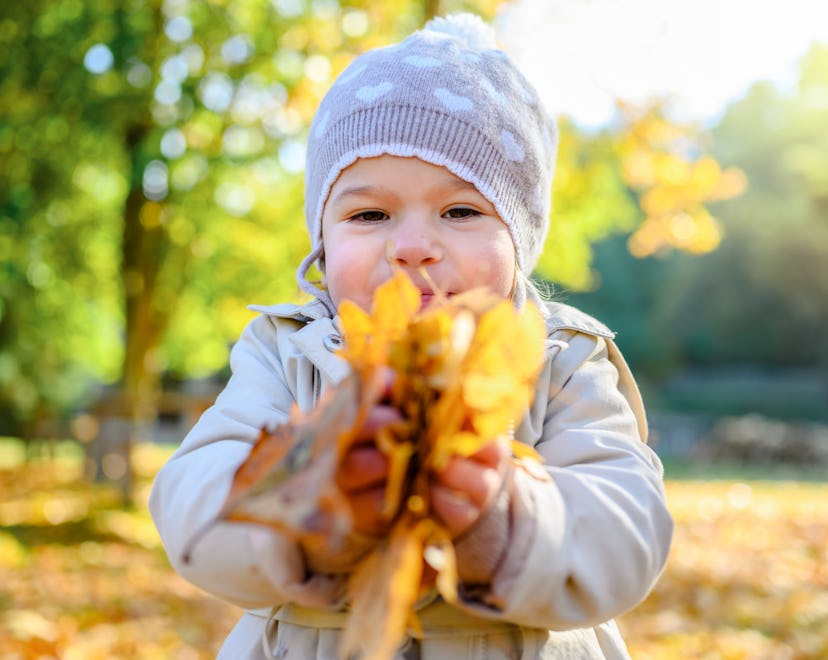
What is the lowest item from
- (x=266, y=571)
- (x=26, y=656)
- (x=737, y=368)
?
(x=737, y=368)

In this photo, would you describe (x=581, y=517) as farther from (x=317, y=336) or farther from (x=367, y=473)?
(x=317, y=336)

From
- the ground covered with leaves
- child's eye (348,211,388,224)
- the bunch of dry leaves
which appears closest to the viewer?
the bunch of dry leaves

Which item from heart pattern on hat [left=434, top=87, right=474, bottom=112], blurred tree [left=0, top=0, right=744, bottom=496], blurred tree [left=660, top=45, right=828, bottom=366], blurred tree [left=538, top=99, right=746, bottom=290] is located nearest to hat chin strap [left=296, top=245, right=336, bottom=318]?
heart pattern on hat [left=434, top=87, right=474, bottom=112]

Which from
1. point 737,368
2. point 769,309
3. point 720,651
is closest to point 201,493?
point 720,651

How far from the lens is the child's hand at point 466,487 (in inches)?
41.2

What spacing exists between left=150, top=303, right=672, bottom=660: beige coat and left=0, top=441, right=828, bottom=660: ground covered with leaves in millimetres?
2946

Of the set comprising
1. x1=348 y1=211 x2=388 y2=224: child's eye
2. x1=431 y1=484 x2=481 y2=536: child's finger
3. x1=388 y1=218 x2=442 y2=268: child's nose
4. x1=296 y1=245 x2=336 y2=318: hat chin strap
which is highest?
x1=348 y1=211 x2=388 y2=224: child's eye

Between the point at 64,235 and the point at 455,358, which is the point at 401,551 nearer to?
the point at 455,358

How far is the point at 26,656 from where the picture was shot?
3930 millimetres

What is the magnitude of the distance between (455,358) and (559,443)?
60 cm

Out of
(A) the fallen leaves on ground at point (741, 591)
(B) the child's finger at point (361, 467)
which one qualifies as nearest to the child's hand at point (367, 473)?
(B) the child's finger at point (361, 467)

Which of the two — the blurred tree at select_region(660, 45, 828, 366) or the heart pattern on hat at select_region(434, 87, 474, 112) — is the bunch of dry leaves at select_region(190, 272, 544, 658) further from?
the blurred tree at select_region(660, 45, 828, 366)

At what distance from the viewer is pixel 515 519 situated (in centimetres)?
116

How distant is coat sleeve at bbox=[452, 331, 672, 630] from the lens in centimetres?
117
